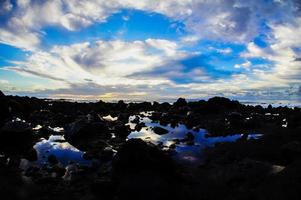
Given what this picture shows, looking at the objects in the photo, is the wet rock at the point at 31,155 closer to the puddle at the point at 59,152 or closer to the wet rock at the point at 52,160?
the puddle at the point at 59,152

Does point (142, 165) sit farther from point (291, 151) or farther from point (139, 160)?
point (291, 151)

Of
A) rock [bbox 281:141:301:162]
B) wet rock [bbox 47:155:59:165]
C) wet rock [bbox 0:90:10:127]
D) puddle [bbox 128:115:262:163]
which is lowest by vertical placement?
wet rock [bbox 47:155:59:165]

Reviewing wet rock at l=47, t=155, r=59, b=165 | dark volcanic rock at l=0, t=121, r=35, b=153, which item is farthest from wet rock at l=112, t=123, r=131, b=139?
wet rock at l=47, t=155, r=59, b=165

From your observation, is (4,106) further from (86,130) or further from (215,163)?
(215,163)

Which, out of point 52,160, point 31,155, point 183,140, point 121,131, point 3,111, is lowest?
point 52,160

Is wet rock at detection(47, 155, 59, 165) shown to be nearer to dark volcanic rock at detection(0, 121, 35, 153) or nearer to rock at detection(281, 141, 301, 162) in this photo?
dark volcanic rock at detection(0, 121, 35, 153)

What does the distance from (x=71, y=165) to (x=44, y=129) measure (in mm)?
10450

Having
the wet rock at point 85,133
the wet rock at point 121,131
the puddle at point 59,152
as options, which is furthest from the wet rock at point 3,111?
the wet rock at point 121,131

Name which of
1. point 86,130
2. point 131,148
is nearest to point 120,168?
point 131,148

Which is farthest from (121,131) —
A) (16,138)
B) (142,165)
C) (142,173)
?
(142,173)

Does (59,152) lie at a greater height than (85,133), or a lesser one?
lesser

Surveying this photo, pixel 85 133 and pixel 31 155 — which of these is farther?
pixel 85 133

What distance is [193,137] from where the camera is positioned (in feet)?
74.2

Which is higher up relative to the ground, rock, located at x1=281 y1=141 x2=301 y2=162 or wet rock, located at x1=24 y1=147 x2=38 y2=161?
rock, located at x1=281 y1=141 x2=301 y2=162
